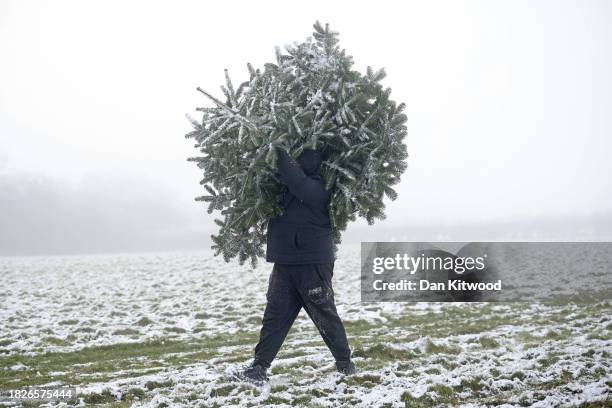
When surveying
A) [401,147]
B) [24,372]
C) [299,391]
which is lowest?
[24,372]

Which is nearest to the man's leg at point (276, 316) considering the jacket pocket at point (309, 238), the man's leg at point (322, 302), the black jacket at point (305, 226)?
the man's leg at point (322, 302)

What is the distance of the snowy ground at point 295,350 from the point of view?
510 cm

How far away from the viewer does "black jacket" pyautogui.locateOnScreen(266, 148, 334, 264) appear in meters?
5.54

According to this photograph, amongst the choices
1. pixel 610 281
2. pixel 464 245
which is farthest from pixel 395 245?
pixel 610 281

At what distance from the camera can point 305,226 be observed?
5.57m

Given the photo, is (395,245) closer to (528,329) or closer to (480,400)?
(528,329)

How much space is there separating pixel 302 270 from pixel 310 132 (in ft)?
5.07

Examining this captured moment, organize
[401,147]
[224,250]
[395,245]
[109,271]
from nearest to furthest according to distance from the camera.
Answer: [401,147], [224,250], [109,271], [395,245]

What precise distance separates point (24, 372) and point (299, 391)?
14.7 ft

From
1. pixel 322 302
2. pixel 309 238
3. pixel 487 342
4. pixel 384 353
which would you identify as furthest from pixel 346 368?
pixel 487 342

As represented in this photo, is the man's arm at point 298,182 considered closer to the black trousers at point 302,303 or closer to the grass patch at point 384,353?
the black trousers at point 302,303

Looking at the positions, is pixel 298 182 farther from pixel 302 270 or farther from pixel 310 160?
pixel 302 270

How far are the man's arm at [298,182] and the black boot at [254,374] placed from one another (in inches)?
78.4

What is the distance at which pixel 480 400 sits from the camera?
484 cm
